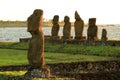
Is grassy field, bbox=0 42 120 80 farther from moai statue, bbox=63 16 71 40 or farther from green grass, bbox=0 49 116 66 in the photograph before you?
moai statue, bbox=63 16 71 40

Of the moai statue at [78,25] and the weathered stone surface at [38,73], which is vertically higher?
the moai statue at [78,25]

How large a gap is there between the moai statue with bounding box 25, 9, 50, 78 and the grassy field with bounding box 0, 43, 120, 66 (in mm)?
7386

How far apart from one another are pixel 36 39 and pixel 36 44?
Result: 0.29 m

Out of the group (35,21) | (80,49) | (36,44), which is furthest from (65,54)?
(35,21)

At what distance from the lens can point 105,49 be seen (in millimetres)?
42000

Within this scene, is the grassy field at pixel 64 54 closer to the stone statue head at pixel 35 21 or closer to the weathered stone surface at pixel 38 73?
the weathered stone surface at pixel 38 73

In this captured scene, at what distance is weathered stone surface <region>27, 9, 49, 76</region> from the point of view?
25172 millimetres

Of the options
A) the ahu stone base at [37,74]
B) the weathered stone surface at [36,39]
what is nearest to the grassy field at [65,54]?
the weathered stone surface at [36,39]

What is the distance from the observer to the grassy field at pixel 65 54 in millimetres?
35350

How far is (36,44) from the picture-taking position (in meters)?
25.4

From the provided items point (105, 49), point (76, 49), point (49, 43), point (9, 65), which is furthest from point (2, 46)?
point (9, 65)

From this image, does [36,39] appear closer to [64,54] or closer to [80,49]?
[64,54]

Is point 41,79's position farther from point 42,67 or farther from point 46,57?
point 46,57

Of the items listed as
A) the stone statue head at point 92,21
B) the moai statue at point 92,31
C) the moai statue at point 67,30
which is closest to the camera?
the moai statue at point 92,31
